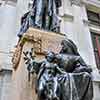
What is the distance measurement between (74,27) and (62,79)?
737 cm

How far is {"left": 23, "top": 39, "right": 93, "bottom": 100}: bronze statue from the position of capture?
10.3 ft

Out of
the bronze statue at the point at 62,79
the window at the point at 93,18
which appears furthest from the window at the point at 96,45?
the bronze statue at the point at 62,79

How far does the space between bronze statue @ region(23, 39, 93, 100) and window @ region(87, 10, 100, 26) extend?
8763 millimetres

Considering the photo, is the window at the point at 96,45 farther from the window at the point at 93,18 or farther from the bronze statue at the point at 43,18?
the bronze statue at the point at 43,18

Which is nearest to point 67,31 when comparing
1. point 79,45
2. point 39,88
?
point 79,45

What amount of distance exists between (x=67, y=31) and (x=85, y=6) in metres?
3.06

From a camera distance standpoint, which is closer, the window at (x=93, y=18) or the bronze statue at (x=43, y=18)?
the bronze statue at (x=43, y=18)

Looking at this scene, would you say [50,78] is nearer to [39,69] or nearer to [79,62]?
[39,69]

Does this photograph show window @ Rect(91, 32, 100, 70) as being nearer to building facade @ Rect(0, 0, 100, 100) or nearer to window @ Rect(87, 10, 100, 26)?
building facade @ Rect(0, 0, 100, 100)

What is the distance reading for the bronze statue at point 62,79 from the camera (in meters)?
3.14

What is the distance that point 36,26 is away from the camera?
15.2 ft

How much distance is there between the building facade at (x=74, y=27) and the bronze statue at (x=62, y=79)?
3965 mm

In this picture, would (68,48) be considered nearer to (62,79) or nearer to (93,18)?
(62,79)

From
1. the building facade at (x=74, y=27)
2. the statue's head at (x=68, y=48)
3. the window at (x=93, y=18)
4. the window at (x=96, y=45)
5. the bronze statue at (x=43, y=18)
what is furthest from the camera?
the window at (x=93, y=18)
